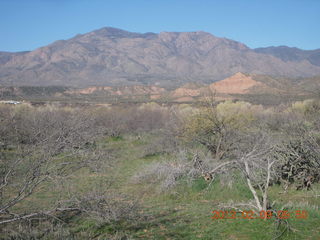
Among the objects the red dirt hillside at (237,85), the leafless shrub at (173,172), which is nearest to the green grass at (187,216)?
the leafless shrub at (173,172)

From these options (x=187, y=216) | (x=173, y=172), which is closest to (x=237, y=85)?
(x=173, y=172)

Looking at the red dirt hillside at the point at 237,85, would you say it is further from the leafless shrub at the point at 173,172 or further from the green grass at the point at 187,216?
the green grass at the point at 187,216

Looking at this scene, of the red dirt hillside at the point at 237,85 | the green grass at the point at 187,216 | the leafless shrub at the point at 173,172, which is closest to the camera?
the green grass at the point at 187,216

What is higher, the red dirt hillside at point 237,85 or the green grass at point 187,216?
the red dirt hillside at point 237,85

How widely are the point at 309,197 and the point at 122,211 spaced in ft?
22.9

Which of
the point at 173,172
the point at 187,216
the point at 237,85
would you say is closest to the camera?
the point at 187,216

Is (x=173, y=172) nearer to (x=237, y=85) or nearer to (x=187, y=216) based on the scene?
(x=187, y=216)

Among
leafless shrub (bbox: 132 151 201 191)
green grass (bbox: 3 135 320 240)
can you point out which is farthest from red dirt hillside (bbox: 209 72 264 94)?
green grass (bbox: 3 135 320 240)

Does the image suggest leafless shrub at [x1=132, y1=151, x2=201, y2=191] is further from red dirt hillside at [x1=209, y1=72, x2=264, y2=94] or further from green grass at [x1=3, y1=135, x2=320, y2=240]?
red dirt hillside at [x1=209, y1=72, x2=264, y2=94]

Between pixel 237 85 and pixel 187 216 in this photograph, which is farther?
pixel 237 85

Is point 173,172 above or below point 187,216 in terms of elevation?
above

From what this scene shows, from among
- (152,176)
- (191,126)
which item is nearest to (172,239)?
(152,176)

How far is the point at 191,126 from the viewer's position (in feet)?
57.0

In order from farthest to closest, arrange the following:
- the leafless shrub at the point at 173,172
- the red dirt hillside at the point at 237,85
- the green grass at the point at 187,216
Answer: the red dirt hillside at the point at 237,85 < the leafless shrub at the point at 173,172 < the green grass at the point at 187,216
